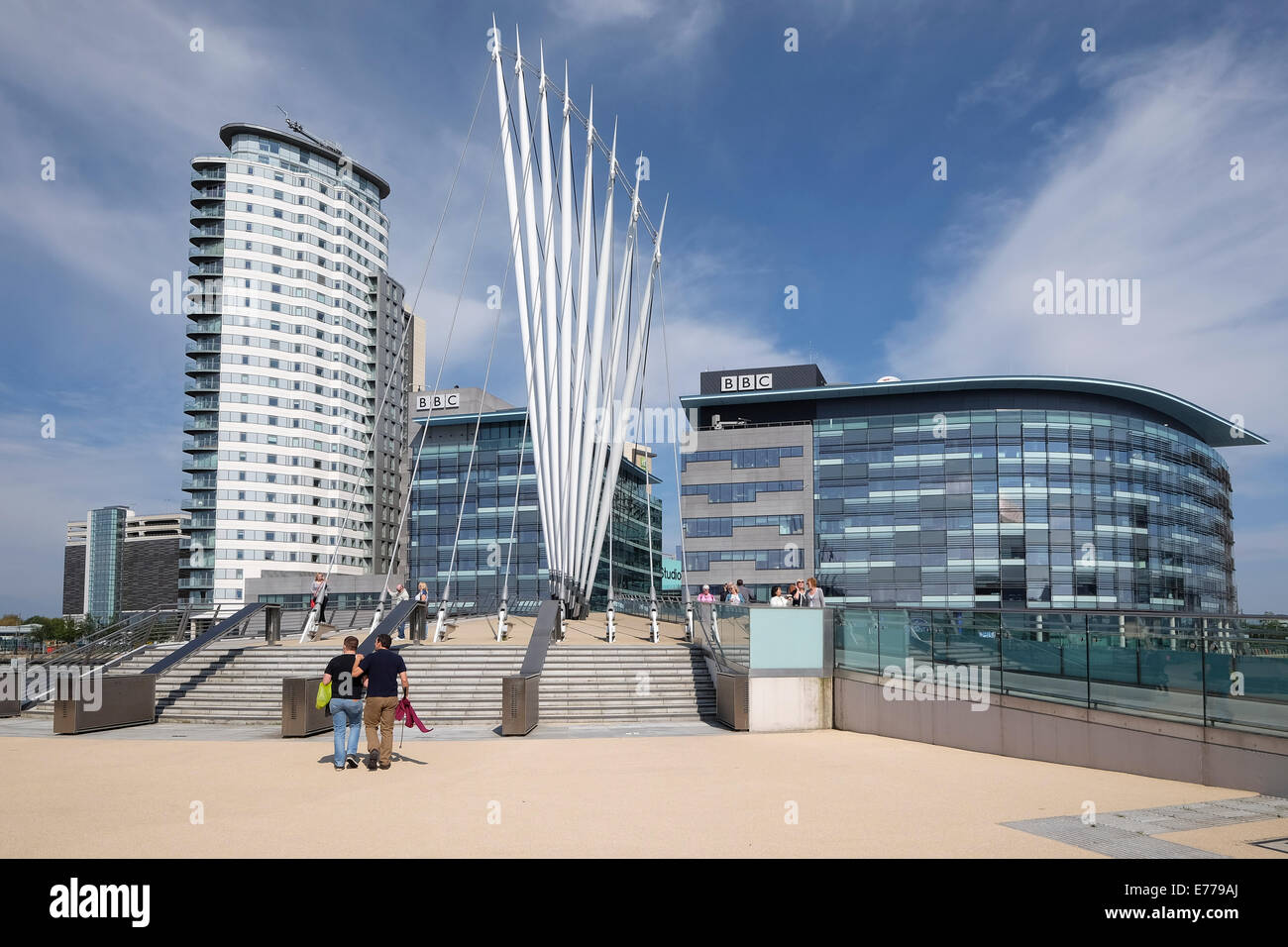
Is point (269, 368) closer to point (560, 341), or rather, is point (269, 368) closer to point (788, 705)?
point (560, 341)

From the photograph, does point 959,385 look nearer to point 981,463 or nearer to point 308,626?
point 981,463

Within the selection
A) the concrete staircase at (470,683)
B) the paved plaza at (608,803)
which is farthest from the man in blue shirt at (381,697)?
the concrete staircase at (470,683)

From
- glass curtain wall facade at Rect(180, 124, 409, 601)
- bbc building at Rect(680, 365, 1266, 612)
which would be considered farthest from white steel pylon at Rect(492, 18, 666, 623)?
glass curtain wall facade at Rect(180, 124, 409, 601)

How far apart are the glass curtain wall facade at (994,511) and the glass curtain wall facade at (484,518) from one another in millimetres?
21259

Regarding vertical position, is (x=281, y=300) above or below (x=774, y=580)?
above

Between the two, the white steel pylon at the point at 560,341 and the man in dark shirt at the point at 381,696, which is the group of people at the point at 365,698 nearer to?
the man in dark shirt at the point at 381,696

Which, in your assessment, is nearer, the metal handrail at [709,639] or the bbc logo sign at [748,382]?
the metal handrail at [709,639]

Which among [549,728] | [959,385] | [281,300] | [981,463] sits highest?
[281,300]

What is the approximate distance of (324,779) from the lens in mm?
11461

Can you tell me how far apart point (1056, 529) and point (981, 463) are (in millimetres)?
8382

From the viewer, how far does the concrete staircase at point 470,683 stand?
767 inches

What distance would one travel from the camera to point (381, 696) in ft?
40.3

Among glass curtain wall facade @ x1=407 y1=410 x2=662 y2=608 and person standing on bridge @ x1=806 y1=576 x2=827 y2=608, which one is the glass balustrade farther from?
Result: glass curtain wall facade @ x1=407 y1=410 x2=662 y2=608
